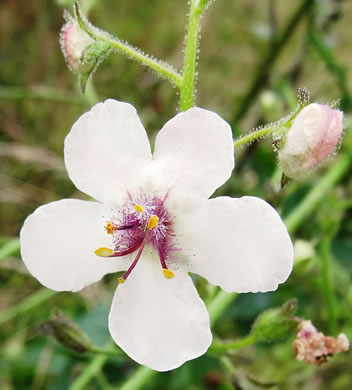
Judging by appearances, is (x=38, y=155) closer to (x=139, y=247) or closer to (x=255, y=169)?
(x=255, y=169)

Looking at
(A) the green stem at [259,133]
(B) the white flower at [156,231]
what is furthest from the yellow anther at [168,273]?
(A) the green stem at [259,133]

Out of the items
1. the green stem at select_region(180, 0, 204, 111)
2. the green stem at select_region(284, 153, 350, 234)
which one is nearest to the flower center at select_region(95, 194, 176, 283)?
the green stem at select_region(180, 0, 204, 111)

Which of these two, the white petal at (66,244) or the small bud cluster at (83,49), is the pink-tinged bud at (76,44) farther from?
the white petal at (66,244)

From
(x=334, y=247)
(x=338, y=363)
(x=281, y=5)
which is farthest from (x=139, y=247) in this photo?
(x=281, y=5)

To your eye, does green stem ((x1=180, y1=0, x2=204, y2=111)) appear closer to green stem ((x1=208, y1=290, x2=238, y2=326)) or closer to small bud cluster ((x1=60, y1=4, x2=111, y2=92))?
small bud cluster ((x1=60, y1=4, x2=111, y2=92))

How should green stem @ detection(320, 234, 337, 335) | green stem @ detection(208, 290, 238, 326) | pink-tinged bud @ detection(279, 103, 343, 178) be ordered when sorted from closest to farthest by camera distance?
pink-tinged bud @ detection(279, 103, 343, 178)
green stem @ detection(208, 290, 238, 326)
green stem @ detection(320, 234, 337, 335)

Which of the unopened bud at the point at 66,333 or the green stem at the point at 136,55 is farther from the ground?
the green stem at the point at 136,55

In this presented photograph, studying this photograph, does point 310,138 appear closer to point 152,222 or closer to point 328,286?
point 152,222
